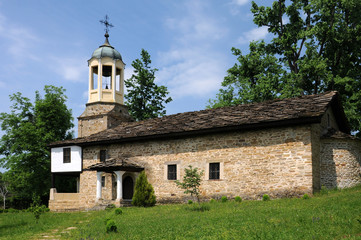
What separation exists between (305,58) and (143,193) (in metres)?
15.4

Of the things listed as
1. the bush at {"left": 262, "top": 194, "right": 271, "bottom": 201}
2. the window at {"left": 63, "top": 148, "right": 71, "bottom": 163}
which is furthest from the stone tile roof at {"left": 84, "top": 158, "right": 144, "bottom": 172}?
the bush at {"left": 262, "top": 194, "right": 271, "bottom": 201}

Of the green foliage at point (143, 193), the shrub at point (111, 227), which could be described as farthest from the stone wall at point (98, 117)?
the shrub at point (111, 227)

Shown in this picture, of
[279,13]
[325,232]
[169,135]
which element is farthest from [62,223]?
[279,13]

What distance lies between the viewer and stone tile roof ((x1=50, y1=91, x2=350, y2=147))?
656 inches

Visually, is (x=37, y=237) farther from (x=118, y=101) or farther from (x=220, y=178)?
(x=118, y=101)

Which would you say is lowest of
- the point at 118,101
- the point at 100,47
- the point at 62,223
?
the point at 62,223

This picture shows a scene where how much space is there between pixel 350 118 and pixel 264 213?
15.3m

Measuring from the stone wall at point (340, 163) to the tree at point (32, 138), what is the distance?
78.6 ft

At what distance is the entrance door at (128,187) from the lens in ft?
71.1

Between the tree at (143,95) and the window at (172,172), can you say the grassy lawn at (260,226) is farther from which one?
the tree at (143,95)

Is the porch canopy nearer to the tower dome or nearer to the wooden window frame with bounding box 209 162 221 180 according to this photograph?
the wooden window frame with bounding box 209 162 221 180

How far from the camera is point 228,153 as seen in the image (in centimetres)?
1811

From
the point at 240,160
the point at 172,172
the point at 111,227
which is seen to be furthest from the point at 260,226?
the point at 172,172

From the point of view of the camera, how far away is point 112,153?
22.4m
